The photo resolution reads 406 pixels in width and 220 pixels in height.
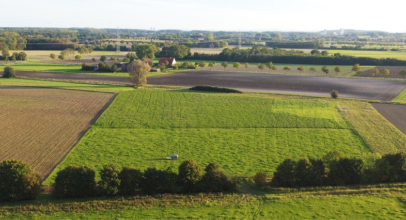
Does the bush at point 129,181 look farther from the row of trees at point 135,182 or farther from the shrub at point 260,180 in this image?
the shrub at point 260,180

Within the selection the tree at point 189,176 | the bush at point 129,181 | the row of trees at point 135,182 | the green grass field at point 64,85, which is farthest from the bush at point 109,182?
the green grass field at point 64,85

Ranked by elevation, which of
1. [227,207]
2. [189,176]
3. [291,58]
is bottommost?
[227,207]

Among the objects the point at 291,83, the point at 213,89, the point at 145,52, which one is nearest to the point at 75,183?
the point at 213,89

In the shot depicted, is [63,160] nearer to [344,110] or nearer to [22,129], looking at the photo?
[22,129]

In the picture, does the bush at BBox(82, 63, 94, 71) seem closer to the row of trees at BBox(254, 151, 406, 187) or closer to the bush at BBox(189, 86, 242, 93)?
the bush at BBox(189, 86, 242, 93)

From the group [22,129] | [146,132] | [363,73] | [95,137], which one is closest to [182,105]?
[146,132]

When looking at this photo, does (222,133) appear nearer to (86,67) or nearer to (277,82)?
(277,82)
